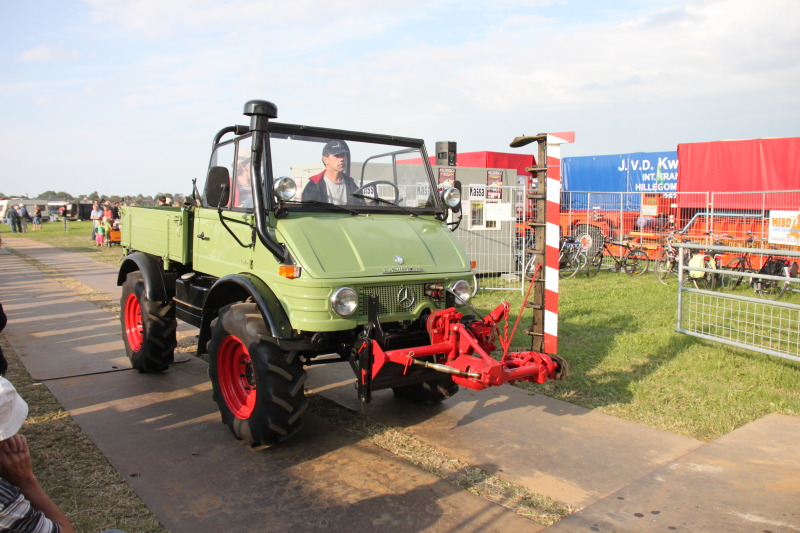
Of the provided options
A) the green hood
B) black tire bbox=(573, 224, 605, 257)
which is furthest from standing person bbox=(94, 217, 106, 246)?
the green hood

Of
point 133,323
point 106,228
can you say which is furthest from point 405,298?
point 106,228

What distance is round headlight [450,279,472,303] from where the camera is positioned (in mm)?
4699

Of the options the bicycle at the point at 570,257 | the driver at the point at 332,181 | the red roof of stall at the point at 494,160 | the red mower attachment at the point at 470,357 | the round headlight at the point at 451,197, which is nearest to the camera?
the red mower attachment at the point at 470,357

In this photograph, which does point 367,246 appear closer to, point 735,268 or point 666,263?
point 735,268

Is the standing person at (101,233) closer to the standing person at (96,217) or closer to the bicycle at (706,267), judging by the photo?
the standing person at (96,217)

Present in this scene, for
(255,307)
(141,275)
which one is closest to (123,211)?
(141,275)

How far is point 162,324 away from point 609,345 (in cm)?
509

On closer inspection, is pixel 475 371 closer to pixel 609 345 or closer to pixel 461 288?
pixel 461 288

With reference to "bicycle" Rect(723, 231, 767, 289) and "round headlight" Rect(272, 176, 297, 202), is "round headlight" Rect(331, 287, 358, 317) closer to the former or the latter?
"round headlight" Rect(272, 176, 297, 202)

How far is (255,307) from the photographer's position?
179 inches

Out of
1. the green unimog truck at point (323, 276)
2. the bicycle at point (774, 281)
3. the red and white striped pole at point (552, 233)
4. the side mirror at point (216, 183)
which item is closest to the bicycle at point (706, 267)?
the bicycle at point (774, 281)

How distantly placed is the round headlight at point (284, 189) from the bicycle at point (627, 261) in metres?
11.1

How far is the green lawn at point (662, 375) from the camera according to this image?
520cm

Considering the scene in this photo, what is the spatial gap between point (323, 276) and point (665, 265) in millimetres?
11591
